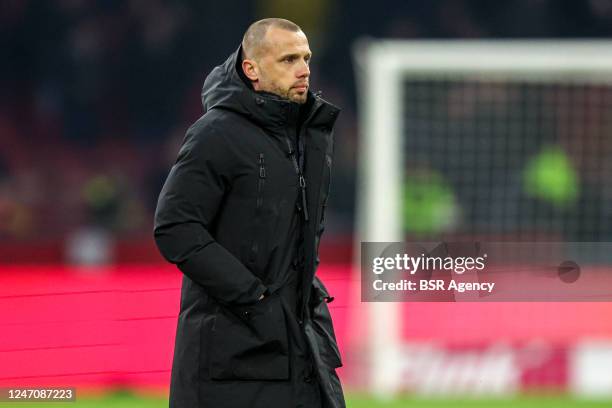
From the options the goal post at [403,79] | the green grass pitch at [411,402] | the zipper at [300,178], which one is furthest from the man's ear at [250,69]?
the goal post at [403,79]

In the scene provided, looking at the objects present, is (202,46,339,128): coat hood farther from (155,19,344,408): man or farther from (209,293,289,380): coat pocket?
(209,293,289,380): coat pocket

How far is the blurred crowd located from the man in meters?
12.3

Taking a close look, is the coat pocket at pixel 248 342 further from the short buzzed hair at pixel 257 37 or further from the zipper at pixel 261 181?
the short buzzed hair at pixel 257 37

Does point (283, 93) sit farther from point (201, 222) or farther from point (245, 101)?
point (201, 222)

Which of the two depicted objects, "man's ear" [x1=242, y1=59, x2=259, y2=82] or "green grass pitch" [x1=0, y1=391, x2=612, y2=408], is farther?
"green grass pitch" [x1=0, y1=391, x2=612, y2=408]

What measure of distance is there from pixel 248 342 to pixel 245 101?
1.94 ft

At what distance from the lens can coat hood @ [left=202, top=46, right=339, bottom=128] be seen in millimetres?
3273

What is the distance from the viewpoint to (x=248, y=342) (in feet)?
10.7

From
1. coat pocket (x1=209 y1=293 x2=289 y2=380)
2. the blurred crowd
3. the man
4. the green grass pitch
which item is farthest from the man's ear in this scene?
the blurred crowd

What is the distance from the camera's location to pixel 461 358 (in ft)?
25.5

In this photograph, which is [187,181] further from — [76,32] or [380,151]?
[76,32]

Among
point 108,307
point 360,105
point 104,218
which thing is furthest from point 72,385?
point 360,105

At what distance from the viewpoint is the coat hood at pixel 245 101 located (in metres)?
3.27

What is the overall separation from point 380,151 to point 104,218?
6.98 m
